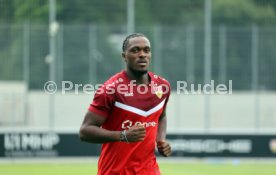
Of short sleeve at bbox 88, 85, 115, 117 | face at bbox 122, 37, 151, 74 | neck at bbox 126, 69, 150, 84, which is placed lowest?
short sleeve at bbox 88, 85, 115, 117

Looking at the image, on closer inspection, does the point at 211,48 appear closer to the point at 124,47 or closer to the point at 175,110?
the point at 175,110

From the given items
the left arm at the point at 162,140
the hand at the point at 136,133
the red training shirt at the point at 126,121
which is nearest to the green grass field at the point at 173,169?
the left arm at the point at 162,140

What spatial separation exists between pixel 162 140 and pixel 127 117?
562 millimetres

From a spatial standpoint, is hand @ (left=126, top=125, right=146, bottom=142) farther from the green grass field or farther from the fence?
the fence

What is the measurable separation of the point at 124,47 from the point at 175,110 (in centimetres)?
1762

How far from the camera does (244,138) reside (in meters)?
23.7

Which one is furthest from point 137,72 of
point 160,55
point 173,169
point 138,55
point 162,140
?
point 160,55

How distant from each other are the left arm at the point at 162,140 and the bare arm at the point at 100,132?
54 cm

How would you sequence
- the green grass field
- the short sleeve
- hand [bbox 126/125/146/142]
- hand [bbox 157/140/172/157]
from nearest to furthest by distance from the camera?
hand [bbox 126/125/146/142] → the short sleeve → hand [bbox 157/140/172/157] → the green grass field

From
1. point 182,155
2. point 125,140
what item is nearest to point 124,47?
point 125,140

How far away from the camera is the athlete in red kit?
6.90 meters

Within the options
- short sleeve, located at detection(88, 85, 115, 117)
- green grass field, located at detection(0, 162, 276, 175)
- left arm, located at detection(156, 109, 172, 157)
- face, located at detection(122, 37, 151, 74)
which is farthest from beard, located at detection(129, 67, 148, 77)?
green grass field, located at detection(0, 162, 276, 175)

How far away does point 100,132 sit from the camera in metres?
6.85

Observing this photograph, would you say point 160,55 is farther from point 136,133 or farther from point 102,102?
point 136,133
